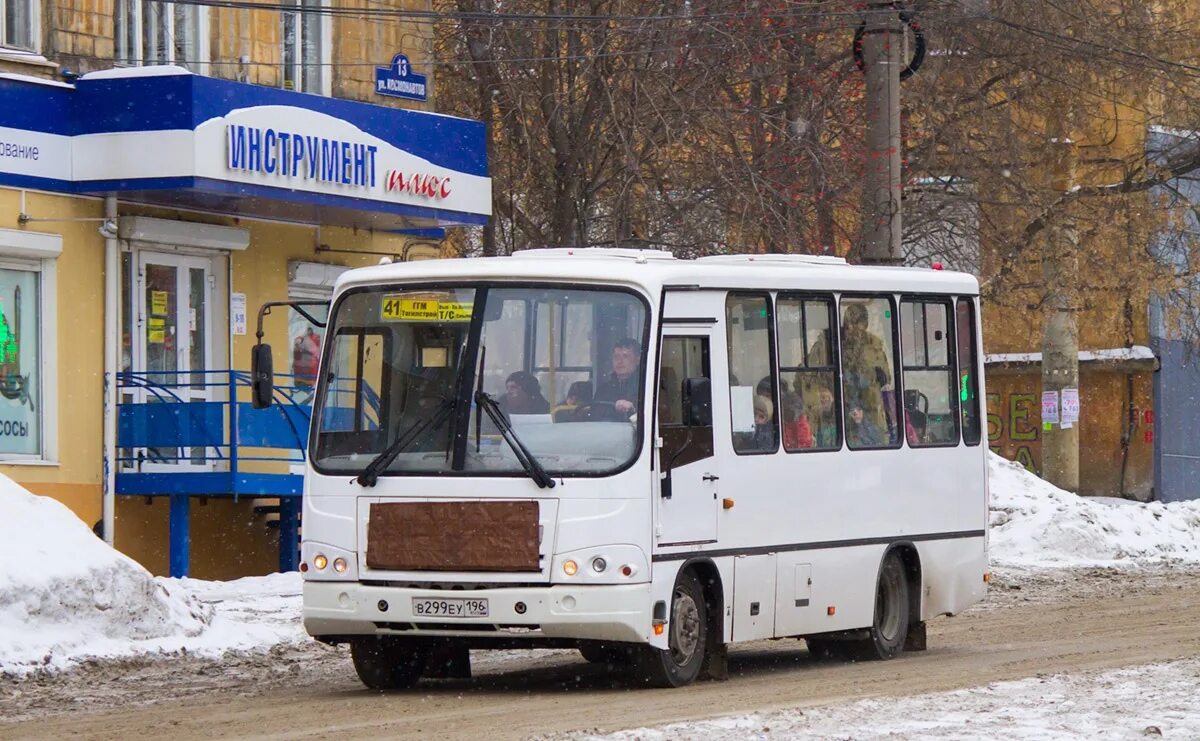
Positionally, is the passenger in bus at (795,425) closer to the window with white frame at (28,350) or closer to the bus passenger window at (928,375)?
the bus passenger window at (928,375)

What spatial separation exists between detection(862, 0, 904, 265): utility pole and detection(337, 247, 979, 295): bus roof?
190 inches

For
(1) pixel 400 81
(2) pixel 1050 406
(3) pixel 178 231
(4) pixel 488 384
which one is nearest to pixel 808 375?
(4) pixel 488 384

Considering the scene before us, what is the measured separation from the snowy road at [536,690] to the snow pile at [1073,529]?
843 centimetres

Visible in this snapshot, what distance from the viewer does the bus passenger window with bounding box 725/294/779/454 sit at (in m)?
14.0


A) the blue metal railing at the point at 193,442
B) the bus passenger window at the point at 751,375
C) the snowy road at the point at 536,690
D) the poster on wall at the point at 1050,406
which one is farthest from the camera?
the poster on wall at the point at 1050,406

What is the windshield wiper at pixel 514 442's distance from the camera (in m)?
12.7

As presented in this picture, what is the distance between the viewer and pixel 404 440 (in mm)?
13133

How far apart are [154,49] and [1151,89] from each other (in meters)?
15.6

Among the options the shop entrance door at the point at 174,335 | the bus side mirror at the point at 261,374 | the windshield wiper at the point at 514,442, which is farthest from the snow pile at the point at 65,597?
the shop entrance door at the point at 174,335

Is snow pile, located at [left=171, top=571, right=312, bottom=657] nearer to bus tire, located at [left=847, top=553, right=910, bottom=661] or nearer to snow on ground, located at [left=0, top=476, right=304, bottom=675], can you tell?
snow on ground, located at [left=0, top=476, right=304, bottom=675]

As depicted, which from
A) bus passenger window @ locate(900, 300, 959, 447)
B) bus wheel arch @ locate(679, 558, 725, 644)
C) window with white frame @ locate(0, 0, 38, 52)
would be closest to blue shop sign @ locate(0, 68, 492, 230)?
window with white frame @ locate(0, 0, 38, 52)

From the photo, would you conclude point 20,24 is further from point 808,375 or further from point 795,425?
point 795,425

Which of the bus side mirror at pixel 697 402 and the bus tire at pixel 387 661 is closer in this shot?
the bus side mirror at pixel 697 402

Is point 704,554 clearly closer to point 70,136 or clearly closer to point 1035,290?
point 70,136
